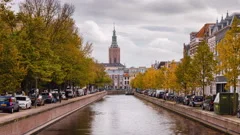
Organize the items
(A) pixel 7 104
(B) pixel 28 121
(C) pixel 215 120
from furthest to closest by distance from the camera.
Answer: (A) pixel 7 104 < (C) pixel 215 120 < (B) pixel 28 121

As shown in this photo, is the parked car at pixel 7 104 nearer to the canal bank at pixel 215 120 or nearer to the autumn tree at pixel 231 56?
the canal bank at pixel 215 120

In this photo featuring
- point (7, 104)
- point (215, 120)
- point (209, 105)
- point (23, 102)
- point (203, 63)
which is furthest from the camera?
point (203, 63)

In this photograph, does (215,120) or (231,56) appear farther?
(231,56)

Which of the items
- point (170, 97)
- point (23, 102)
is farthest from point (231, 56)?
point (170, 97)

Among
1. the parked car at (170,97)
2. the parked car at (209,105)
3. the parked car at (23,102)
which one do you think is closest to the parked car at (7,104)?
the parked car at (23,102)

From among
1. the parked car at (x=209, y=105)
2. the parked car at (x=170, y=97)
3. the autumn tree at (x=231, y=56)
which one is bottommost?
the parked car at (x=209, y=105)

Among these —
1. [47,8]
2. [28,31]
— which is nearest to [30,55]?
[28,31]

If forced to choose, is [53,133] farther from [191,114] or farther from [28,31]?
[28,31]

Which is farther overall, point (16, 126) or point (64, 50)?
point (64, 50)

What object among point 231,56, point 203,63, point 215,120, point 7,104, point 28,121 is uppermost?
point 203,63

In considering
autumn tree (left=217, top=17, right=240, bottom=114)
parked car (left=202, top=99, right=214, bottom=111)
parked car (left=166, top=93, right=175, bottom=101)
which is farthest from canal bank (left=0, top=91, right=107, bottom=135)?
parked car (left=166, top=93, right=175, bottom=101)

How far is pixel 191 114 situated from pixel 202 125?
28.3ft

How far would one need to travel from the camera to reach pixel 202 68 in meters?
63.0

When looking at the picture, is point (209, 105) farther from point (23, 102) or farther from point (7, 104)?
point (7, 104)
